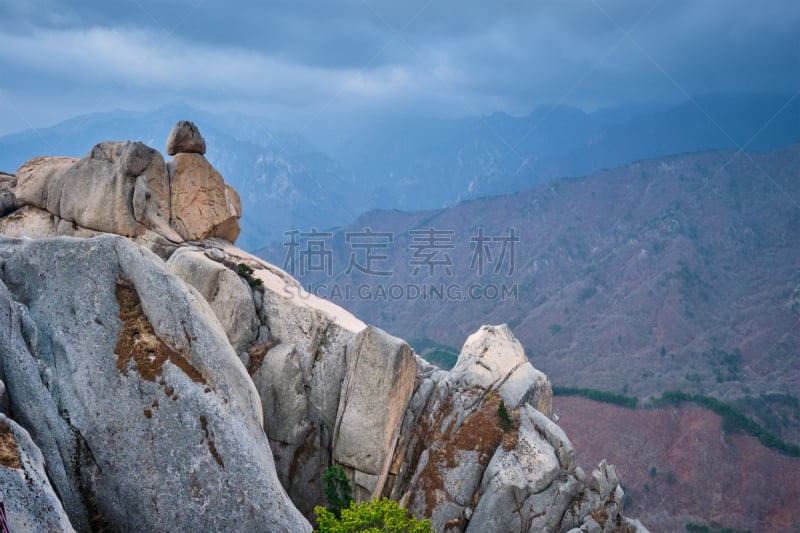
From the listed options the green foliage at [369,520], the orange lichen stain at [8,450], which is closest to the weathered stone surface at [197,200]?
the green foliage at [369,520]

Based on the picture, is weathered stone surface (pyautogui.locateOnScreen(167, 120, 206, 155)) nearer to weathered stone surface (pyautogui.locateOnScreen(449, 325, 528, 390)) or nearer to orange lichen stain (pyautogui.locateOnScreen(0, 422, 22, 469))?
weathered stone surface (pyautogui.locateOnScreen(449, 325, 528, 390))

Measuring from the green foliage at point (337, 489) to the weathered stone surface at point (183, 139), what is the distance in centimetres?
2228

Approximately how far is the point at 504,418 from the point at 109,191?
2572cm

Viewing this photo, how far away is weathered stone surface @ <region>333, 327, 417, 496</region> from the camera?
102 feet

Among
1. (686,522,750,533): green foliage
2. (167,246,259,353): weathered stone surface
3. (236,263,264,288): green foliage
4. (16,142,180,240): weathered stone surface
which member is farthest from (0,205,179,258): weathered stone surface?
(686,522,750,533): green foliage

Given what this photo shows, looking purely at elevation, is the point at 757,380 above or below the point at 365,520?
below

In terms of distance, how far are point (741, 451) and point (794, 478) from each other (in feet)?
25.5

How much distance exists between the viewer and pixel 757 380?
438 ft

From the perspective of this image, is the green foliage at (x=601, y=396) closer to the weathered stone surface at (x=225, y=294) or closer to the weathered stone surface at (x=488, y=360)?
the weathered stone surface at (x=488, y=360)

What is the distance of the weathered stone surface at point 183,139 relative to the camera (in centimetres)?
3950

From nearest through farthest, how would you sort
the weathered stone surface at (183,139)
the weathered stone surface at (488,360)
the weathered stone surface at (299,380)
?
the weathered stone surface at (299,380), the weathered stone surface at (488,360), the weathered stone surface at (183,139)

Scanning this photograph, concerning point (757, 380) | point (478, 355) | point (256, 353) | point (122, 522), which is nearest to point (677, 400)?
point (757, 380)

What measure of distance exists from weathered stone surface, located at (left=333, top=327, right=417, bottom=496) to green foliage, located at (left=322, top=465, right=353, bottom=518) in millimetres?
1014

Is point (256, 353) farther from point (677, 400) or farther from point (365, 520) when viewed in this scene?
point (677, 400)
